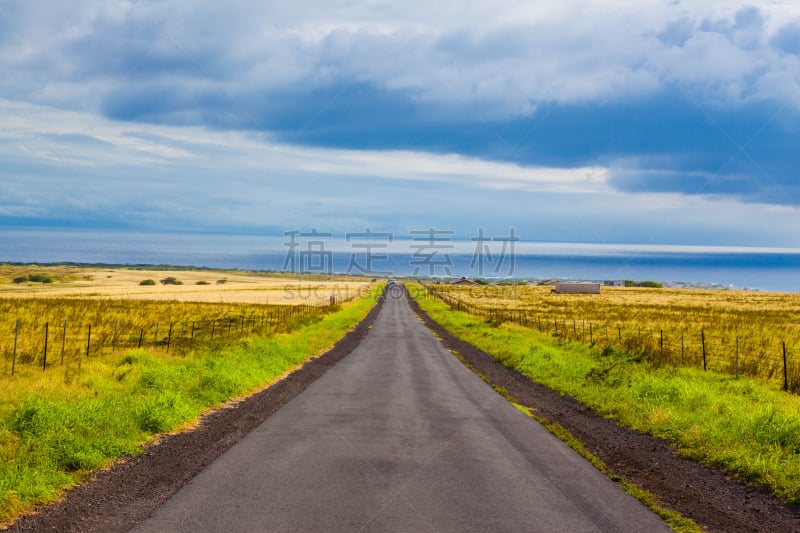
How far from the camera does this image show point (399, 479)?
8672mm

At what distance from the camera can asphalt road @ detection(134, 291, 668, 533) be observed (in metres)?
→ 7.05

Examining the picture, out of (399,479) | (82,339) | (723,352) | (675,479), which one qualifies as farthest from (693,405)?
(82,339)

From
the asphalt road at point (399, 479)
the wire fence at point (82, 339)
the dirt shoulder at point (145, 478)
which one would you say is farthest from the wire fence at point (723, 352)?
the wire fence at point (82, 339)

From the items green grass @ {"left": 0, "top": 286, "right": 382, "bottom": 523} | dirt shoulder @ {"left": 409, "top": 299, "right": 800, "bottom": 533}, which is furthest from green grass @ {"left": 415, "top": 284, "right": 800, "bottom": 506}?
green grass @ {"left": 0, "top": 286, "right": 382, "bottom": 523}

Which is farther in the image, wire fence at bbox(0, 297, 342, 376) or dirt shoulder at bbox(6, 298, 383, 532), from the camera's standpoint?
wire fence at bbox(0, 297, 342, 376)

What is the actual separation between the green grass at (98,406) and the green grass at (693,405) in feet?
32.4

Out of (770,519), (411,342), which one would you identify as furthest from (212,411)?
(411,342)

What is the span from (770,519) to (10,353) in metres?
25.2

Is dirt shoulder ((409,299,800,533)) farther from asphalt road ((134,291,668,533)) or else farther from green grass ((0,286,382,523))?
green grass ((0,286,382,523))

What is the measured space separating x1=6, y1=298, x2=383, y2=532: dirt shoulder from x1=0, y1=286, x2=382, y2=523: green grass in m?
0.32

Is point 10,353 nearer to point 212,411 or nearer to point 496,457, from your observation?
point 212,411

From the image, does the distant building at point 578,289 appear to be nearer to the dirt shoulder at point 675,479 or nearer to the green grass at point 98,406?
the green grass at point 98,406

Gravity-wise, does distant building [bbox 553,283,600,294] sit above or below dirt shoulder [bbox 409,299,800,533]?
above

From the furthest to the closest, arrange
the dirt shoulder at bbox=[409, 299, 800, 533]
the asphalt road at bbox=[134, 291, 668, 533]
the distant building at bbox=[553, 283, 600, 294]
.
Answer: the distant building at bbox=[553, 283, 600, 294] → the dirt shoulder at bbox=[409, 299, 800, 533] → the asphalt road at bbox=[134, 291, 668, 533]
